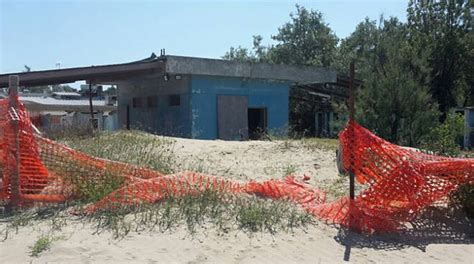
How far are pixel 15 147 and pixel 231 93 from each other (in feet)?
50.7

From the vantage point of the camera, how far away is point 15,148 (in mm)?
6922

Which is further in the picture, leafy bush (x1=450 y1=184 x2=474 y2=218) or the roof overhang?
the roof overhang

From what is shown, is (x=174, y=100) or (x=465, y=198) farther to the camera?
(x=174, y=100)

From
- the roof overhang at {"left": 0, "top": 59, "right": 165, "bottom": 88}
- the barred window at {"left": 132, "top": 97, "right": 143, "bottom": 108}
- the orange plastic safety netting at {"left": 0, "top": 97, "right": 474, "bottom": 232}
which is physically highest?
the roof overhang at {"left": 0, "top": 59, "right": 165, "bottom": 88}

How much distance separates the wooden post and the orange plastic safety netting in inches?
0.5

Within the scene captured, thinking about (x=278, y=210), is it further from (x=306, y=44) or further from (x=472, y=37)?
(x=306, y=44)

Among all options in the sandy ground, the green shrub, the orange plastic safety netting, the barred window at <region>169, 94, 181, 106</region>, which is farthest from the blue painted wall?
the green shrub

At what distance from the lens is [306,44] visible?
1672 inches

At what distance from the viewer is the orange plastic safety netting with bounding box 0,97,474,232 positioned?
6934 millimetres

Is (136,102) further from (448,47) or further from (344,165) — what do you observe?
(448,47)

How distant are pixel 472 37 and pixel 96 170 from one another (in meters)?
28.6

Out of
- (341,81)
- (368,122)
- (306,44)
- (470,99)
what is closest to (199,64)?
(368,122)

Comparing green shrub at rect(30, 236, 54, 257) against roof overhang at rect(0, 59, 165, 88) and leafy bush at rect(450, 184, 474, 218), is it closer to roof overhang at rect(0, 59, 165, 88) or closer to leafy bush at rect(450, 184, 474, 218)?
leafy bush at rect(450, 184, 474, 218)

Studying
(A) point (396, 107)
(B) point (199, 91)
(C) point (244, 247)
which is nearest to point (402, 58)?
(A) point (396, 107)
